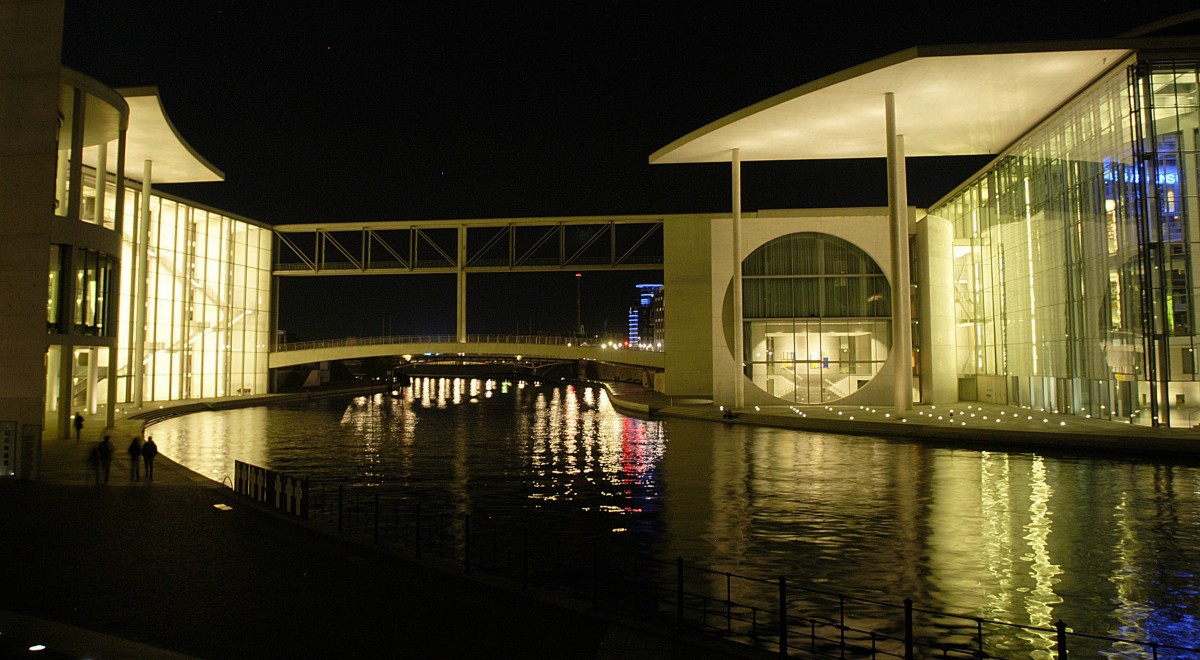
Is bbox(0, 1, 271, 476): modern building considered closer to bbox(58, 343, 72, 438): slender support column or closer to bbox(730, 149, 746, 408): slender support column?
bbox(58, 343, 72, 438): slender support column

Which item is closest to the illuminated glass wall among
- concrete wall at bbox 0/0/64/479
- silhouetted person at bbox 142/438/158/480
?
concrete wall at bbox 0/0/64/479

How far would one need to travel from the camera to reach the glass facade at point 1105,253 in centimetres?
2934

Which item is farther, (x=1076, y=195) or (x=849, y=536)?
(x=1076, y=195)

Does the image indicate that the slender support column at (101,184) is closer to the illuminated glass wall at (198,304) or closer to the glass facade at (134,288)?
the glass facade at (134,288)

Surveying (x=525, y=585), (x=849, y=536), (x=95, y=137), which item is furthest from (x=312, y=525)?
(x=95, y=137)

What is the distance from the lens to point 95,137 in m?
31.3

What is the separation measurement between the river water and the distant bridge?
2576 cm

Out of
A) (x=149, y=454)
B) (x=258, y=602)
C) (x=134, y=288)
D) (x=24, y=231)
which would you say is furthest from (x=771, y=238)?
(x=258, y=602)

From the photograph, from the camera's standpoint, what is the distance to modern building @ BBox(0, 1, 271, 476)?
22312 millimetres

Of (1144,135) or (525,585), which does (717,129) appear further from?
(525,585)

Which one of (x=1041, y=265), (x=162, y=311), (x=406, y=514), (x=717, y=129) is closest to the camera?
(x=406, y=514)

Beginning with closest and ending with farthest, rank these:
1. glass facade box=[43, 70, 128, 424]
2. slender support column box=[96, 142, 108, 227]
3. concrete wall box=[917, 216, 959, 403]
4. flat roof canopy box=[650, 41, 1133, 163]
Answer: glass facade box=[43, 70, 128, 424], slender support column box=[96, 142, 108, 227], flat roof canopy box=[650, 41, 1133, 163], concrete wall box=[917, 216, 959, 403]

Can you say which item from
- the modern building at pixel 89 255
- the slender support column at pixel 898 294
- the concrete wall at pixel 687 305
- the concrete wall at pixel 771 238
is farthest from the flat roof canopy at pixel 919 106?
the modern building at pixel 89 255

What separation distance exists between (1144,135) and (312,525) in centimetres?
3089
